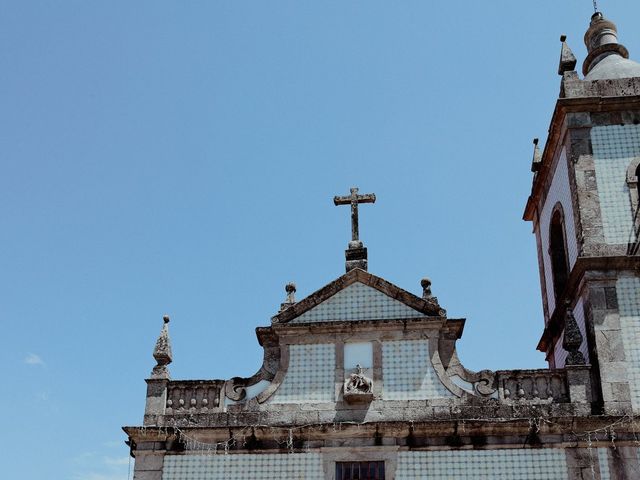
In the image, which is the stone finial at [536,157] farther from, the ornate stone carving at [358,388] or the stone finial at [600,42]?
the ornate stone carving at [358,388]

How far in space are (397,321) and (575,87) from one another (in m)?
6.90

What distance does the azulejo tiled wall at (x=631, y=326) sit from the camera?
16.8 meters

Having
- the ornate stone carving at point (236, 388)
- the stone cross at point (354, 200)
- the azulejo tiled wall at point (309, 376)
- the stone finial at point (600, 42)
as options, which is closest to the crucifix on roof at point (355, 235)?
the stone cross at point (354, 200)

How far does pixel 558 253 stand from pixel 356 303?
20.6 feet

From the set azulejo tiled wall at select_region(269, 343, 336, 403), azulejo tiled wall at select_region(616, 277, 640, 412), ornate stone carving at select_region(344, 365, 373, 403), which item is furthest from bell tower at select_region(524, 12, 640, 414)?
Result: azulejo tiled wall at select_region(269, 343, 336, 403)

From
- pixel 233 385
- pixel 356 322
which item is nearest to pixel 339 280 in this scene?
pixel 356 322

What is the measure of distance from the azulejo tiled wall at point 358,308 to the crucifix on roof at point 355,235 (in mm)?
706

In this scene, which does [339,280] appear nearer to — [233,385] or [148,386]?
[233,385]

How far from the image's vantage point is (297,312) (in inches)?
725

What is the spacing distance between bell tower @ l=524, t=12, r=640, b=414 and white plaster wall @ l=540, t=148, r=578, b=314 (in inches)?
1.0

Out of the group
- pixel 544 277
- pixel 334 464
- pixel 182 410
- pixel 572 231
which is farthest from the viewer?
pixel 544 277

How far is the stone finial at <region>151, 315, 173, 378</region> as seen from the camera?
1814cm

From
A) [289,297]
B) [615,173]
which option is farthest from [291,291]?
[615,173]

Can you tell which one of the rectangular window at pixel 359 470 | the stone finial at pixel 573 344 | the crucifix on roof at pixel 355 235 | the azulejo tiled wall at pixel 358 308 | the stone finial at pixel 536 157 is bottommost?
the rectangular window at pixel 359 470
